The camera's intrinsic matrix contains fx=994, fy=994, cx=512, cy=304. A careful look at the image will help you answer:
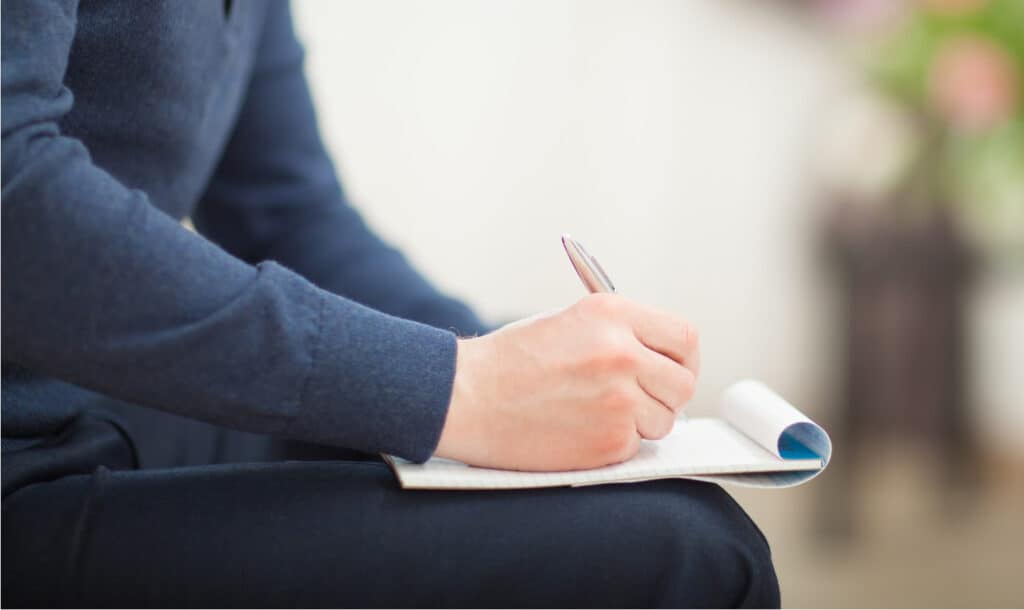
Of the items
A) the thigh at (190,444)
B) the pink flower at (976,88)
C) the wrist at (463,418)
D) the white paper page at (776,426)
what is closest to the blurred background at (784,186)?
the pink flower at (976,88)

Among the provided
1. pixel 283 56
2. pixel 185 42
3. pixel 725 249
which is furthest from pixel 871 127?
pixel 185 42

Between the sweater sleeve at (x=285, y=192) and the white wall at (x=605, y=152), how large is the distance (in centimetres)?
96

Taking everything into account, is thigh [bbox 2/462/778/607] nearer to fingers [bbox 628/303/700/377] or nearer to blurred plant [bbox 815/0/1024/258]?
fingers [bbox 628/303/700/377]

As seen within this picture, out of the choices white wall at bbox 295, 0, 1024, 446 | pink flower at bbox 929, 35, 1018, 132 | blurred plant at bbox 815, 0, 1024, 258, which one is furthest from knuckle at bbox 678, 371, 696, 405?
pink flower at bbox 929, 35, 1018, 132

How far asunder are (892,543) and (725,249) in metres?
0.82

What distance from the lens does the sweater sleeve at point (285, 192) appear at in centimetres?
88

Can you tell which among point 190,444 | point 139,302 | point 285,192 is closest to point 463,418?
point 139,302

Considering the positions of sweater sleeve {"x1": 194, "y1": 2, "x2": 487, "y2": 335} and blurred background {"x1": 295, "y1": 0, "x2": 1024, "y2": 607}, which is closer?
sweater sleeve {"x1": 194, "y1": 2, "x2": 487, "y2": 335}

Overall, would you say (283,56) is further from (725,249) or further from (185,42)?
(725,249)

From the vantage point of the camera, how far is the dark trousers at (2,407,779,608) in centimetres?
48

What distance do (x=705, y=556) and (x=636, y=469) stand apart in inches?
2.3

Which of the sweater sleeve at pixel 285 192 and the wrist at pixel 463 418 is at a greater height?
the sweater sleeve at pixel 285 192

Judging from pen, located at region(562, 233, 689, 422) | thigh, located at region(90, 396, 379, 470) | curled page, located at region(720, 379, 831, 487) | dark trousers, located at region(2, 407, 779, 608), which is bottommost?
thigh, located at region(90, 396, 379, 470)

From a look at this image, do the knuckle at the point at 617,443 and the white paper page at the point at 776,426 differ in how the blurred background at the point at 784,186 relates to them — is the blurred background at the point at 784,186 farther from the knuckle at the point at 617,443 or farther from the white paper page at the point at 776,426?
the knuckle at the point at 617,443
